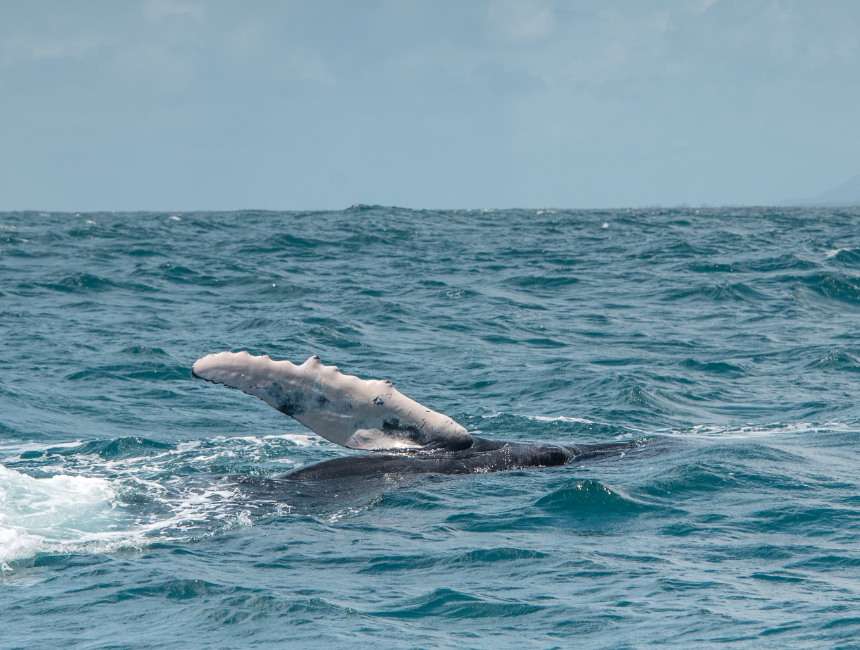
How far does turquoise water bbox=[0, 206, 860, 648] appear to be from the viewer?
27.6 feet

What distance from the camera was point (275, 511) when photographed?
429 inches

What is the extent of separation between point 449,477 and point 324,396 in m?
1.50

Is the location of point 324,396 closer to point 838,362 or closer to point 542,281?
point 838,362

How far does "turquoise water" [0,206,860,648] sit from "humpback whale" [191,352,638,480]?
30cm

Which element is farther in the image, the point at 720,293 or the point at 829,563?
the point at 720,293

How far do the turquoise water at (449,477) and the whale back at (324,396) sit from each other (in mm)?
536

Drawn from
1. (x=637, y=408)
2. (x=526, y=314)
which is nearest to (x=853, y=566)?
(x=637, y=408)

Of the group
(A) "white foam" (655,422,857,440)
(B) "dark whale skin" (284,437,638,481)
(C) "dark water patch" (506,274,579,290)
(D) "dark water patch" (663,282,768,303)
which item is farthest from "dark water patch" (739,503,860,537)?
(C) "dark water patch" (506,274,579,290)

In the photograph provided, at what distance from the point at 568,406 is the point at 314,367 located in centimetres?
652

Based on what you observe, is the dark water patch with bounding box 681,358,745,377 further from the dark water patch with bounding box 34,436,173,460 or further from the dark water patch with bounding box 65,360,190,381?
the dark water patch with bounding box 34,436,173,460

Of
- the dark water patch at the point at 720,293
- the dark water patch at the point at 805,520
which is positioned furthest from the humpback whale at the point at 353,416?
the dark water patch at the point at 720,293

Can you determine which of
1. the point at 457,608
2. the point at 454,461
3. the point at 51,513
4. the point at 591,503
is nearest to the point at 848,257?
the point at 454,461

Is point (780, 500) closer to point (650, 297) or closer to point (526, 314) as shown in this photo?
point (526, 314)

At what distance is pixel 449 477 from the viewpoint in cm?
1188
